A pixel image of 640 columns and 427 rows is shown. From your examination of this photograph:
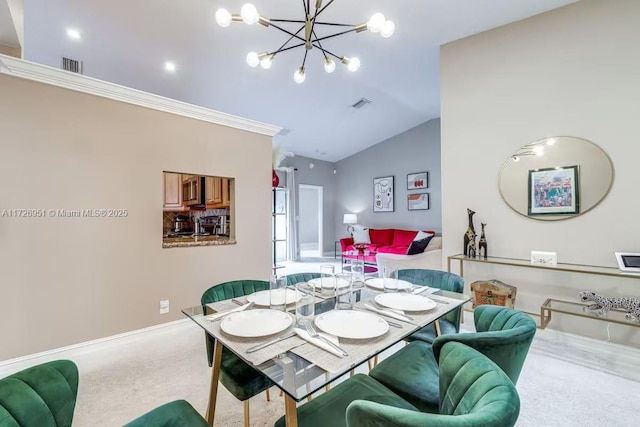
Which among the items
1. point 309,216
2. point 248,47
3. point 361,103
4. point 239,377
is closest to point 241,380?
point 239,377

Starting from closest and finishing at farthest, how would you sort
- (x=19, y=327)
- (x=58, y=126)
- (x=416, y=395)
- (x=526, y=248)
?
(x=416, y=395), (x=19, y=327), (x=58, y=126), (x=526, y=248)

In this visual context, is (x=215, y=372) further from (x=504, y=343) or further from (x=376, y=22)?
(x=376, y=22)

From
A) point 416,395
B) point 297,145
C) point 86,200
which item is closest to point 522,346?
point 416,395

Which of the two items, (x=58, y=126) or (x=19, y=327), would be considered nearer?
(x=19, y=327)

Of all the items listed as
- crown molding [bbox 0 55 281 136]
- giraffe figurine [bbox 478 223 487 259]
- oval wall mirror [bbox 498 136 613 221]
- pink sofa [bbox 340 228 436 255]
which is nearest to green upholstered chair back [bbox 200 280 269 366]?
crown molding [bbox 0 55 281 136]

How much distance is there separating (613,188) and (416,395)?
2777 millimetres

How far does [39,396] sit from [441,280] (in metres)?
2.15

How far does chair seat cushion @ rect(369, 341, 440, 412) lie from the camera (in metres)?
1.23

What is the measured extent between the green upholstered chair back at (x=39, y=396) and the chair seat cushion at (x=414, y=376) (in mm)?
1208

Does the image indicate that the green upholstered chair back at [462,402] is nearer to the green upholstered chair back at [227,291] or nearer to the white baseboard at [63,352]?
the green upholstered chair back at [227,291]

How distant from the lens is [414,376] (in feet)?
4.46

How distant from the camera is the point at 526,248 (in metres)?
2.99

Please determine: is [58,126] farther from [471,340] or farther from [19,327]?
[471,340]

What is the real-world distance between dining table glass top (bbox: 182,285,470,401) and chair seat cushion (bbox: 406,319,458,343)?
47cm
